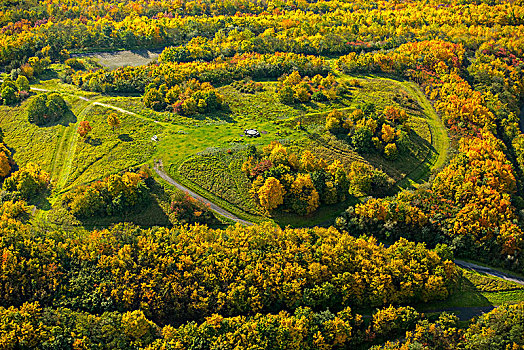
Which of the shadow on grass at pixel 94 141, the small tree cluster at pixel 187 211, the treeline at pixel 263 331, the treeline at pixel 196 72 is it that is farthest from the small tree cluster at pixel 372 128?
the shadow on grass at pixel 94 141


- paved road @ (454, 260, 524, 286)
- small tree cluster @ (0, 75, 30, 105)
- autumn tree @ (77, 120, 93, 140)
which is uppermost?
small tree cluster @ (0, 75, 30, 105)

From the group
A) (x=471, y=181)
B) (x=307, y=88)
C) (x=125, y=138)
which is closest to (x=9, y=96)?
(x=125, y=138)

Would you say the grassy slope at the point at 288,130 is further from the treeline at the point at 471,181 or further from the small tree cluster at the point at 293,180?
the treeline at the point at 471,181

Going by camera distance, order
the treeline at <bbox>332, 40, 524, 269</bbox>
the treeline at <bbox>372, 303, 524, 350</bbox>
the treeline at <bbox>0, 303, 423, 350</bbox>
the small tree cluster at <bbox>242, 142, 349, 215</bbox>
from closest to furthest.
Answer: the treeline at <bbox>0, 303, 423, 350</bbox> → the treeline at <bbox>372, 303, 524, 350</bbox> → the treeline at <bbox>332, 40, 524, 269</bbox> → the small tree cluster at <bbox>242, 142, 349, 215</bbox>

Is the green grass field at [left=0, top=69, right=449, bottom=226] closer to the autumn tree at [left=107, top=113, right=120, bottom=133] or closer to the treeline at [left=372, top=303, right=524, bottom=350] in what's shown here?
the autumn tree at [left=107, top=113, right=120, bottom=133]

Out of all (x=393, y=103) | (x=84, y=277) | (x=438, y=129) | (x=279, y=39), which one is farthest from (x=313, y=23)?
(x=84, y=277)

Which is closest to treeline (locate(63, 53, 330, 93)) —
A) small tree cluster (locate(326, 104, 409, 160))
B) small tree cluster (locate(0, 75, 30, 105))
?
small tree cluster (locate(0, 75, 30, 105))

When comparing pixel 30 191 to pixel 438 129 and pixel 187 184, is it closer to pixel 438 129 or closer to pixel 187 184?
pixel 187 184
